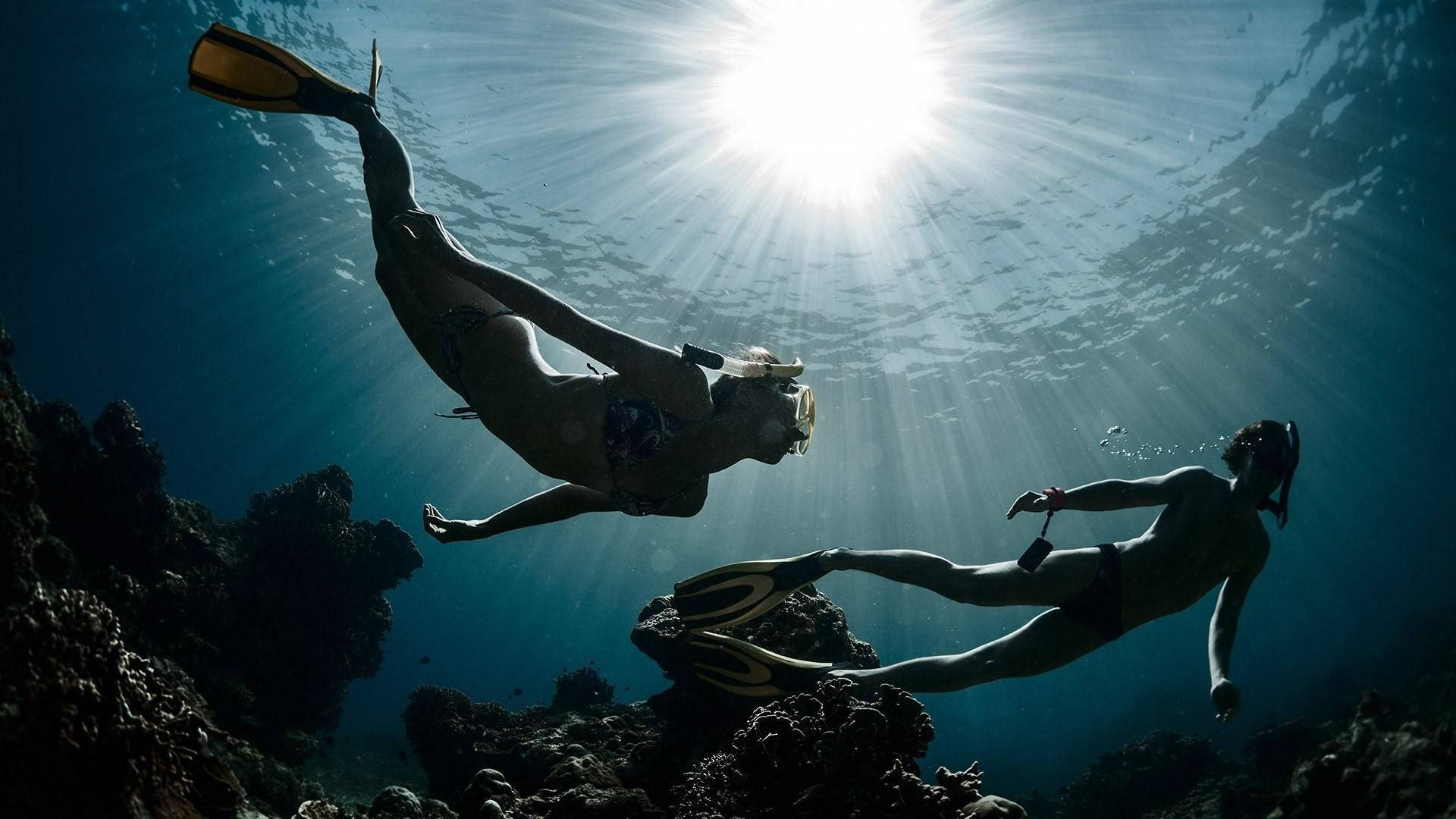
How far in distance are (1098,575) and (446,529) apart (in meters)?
5.69

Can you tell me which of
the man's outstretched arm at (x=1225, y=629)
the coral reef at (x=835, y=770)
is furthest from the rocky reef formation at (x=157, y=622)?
the man's outstretched arm at (x=1225, y=629)

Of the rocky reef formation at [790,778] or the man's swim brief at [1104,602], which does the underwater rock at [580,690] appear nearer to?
the rocky reef formation at [790,778]

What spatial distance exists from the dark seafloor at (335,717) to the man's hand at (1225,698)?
1.54ft

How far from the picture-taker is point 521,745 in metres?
8.70

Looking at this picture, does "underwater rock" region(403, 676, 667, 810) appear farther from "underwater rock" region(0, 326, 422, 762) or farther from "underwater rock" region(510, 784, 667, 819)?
"underwater rock" region(0, 326, 422, 762)

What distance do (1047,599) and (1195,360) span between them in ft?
99.8

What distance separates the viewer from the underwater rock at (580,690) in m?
12.9

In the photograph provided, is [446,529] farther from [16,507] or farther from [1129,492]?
[1129,492]

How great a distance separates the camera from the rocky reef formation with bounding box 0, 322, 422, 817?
201cm

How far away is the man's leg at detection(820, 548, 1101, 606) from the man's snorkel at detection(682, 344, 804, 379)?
6.33 feet

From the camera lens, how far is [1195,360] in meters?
27.3

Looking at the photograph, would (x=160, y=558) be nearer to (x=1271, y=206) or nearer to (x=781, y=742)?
(x=781, y=742)

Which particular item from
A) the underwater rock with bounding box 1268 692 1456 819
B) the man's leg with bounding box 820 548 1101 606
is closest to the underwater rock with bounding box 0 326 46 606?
the man's leg with bounding box 820 548 1101 606

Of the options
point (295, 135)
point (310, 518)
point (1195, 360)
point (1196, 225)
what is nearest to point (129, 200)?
point (295, 135)
